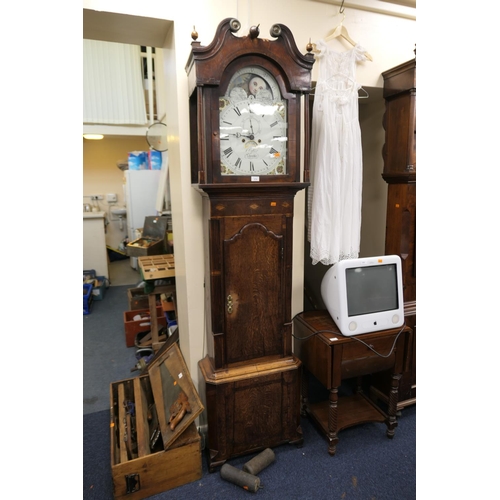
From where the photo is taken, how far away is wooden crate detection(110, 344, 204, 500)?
1.70m

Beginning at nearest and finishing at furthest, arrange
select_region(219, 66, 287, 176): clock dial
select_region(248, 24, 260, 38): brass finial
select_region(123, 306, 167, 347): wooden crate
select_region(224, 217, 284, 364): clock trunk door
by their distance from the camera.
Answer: select_region(248, 24, 260, 38): brass finial
select_region(219, 66, 287, 176): clock dial
select_region(224, 217, 284, 364): clock trunk door
select_region(123, 306, 167, 347): wooden crate

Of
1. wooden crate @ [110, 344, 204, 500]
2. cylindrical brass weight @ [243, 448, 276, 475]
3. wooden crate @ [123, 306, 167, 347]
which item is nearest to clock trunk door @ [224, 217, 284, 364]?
wooden crate @ [110, 344, 204, 500]

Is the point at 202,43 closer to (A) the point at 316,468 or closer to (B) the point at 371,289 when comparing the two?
(B) the point at 371,289

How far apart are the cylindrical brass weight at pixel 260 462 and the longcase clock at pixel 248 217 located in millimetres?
53

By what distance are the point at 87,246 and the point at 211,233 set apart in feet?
12.6

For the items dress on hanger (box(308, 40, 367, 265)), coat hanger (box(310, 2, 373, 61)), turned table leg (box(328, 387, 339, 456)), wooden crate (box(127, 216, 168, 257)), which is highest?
coat hanger (box(310, 2, 373, 61))

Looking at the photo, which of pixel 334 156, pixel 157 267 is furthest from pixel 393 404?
pixel 157 267

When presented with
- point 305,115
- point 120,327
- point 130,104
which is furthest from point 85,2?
point 130,104

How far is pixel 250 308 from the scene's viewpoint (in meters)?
1.84

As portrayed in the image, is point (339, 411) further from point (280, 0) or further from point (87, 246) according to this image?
point (87, 246)

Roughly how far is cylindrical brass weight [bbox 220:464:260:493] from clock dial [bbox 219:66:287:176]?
1469mm

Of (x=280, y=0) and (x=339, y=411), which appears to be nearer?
(x=280, y=0)

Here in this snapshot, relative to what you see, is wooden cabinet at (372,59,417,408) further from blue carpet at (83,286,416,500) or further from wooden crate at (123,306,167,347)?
wooden crate at (123,306,167,347)

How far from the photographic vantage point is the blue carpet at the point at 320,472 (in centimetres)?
174
